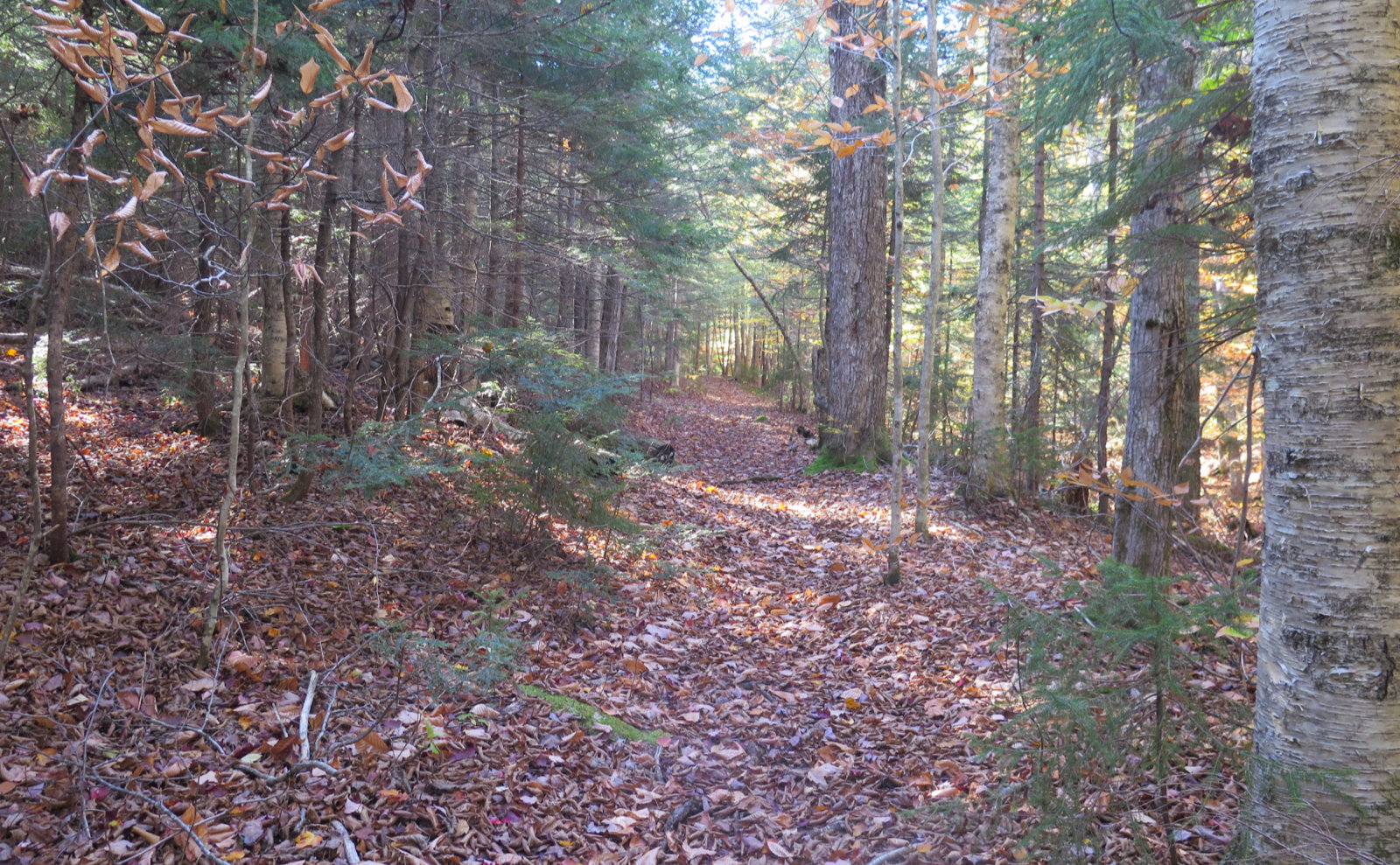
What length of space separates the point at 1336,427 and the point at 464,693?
3.85 m

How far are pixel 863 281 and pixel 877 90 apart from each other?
2975mm

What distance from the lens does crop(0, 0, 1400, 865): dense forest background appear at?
7.32 feet

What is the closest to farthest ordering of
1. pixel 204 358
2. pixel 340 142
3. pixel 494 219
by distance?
pixel 340 142 < pixel 204 358 < pixel 494 219

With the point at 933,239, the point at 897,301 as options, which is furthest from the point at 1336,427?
the point at 933,239

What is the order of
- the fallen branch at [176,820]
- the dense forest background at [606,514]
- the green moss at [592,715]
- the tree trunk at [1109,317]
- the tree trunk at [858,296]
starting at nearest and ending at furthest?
the dense forest background at [606,514], the fallen branch at [176,820], the green moss at [592,715], the tree trunk at [1109,317], the tree trunk at [858,296]

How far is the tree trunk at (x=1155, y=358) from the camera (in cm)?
519

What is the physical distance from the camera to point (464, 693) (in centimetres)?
398

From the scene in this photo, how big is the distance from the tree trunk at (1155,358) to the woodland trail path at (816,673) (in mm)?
805

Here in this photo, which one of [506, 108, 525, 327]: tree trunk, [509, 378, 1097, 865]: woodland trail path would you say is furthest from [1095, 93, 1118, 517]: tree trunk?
[506, 108, 525, 327]: tree trunk

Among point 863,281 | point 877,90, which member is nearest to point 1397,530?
point 863,281

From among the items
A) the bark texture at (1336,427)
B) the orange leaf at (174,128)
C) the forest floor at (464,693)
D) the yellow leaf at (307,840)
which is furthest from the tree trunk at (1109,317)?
the yellow leaf at (307,840)

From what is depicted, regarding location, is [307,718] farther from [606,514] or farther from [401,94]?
[401,94]

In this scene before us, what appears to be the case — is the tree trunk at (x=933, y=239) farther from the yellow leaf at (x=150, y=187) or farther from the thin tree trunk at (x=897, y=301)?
the yellow leaf at (x=150, y=187)

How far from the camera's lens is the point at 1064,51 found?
5.29 metres
